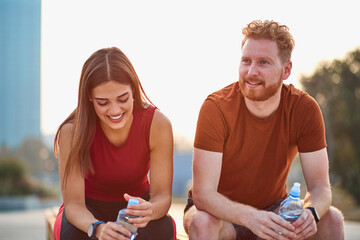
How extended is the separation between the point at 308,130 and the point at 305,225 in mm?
683

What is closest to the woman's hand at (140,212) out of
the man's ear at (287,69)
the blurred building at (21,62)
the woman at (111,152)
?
the woman at (111,152)

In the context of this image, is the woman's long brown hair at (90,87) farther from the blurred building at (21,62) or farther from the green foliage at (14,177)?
the blurred building at (21,62)

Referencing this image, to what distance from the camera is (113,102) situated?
278 cm

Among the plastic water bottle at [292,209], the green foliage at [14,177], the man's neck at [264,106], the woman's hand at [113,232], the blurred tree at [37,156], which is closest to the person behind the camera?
the woman's hand at [113,232]

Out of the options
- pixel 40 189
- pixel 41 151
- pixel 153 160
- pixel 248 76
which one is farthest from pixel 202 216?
pixel 41 151

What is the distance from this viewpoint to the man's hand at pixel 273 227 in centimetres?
259

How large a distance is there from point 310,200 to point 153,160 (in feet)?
3.27

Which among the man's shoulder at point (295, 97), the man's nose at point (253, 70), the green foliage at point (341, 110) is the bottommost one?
the green foliage at point (341, 110)

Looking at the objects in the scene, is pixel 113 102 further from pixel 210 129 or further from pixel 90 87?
pixel 210 129

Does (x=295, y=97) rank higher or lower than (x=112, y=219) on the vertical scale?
higher

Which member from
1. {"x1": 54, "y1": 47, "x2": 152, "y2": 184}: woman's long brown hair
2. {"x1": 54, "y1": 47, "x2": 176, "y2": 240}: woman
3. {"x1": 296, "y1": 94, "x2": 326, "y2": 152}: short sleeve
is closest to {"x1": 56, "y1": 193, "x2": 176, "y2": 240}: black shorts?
{"x1": 54, "y1": 47, "x2": 176, "y2": 240}: woman

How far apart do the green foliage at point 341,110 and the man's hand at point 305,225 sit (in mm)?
9868

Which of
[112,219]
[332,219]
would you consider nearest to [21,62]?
[112,219]

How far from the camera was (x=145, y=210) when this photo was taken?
2.68 m
